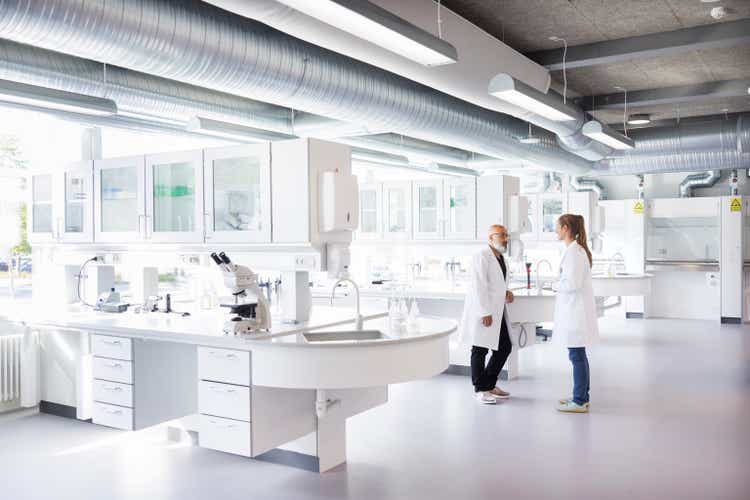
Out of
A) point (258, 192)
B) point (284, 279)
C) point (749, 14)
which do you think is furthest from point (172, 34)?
point (749, 14)

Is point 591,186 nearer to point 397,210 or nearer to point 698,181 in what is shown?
point 698,181

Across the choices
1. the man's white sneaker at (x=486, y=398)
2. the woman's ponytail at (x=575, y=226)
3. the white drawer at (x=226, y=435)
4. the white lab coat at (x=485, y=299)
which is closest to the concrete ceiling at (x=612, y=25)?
the woman's ponytail at (x=575, y=226)

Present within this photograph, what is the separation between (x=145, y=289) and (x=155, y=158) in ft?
3.60

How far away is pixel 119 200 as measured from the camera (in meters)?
4.93

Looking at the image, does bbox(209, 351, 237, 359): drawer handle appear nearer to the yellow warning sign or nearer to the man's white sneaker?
the man's white sneaker

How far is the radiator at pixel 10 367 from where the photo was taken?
520 cm

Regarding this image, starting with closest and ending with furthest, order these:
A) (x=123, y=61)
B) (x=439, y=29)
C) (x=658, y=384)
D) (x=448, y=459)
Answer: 1. (x=123, y=61)
2. (x=448, y=459)
3. (x=439, y=29)
4. (x=658, y=384)

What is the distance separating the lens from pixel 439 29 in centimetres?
445

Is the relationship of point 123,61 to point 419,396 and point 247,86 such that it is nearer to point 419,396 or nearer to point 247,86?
point 247,86

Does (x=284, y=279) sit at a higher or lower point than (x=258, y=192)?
lower

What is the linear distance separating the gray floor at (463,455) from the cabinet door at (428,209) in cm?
169

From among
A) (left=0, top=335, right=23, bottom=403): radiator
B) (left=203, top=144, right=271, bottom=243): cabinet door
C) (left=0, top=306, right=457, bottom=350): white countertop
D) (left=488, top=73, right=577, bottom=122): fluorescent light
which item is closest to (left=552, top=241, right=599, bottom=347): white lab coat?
(left=488, top=73, right=577, bottom=122): fluorescent light

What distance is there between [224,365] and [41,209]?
289cm


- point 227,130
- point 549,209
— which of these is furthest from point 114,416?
point 549,209
